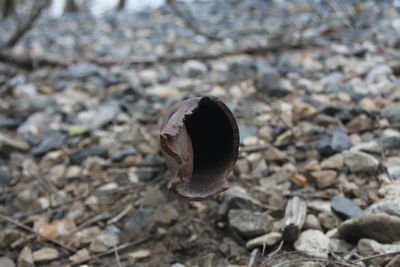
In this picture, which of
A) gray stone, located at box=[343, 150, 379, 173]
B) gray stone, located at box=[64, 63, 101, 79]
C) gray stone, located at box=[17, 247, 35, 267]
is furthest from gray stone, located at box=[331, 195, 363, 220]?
gray stone, located at box=[64, 63, 101, 79]

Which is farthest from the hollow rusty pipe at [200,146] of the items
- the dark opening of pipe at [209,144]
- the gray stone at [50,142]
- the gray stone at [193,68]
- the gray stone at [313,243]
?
the gray stone at [193,68]

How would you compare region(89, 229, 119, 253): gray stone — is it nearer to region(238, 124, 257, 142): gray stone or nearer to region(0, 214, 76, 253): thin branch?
region(0, 214, 76, 253): thin branch

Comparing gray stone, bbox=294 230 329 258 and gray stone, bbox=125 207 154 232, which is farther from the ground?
gray stone, bbox=294 230 329 258

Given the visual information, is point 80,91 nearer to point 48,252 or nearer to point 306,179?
point 48,252

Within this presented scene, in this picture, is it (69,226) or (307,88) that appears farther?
(307,88)

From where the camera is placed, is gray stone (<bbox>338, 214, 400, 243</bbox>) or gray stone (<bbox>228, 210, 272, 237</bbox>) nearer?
gray stone (<bbox>338, 214, 400, 243</bbox>)

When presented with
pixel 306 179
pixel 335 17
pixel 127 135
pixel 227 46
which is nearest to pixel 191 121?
pixel 306 179

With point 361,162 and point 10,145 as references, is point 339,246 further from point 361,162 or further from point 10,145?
point 10,145
